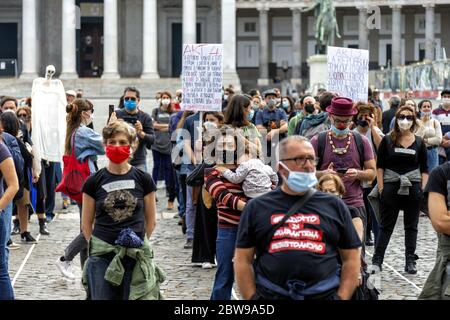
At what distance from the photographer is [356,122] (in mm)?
13055

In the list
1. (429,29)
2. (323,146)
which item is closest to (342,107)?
(323,146)

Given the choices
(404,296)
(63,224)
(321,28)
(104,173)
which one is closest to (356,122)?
(404,296)

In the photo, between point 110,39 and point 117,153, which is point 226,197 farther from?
point 110,39

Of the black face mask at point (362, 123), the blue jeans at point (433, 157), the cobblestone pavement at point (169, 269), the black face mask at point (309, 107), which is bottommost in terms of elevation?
the cobblestone pavement at point (169, 269)

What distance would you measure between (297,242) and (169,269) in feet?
19.4

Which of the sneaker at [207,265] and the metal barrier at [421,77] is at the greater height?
the metal barrier at [421,77]

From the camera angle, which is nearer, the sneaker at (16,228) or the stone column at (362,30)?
the sneaker at (16,228)

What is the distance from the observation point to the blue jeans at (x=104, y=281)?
23.5 feet

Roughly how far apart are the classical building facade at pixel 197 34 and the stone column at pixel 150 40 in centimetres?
5

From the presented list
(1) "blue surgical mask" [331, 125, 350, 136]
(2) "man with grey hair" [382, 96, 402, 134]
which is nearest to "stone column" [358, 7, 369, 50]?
(2) "man with grey hair" [382, 96, 402, 134]

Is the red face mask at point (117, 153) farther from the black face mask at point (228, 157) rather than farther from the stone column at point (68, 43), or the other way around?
the stone column at point (68, 43)

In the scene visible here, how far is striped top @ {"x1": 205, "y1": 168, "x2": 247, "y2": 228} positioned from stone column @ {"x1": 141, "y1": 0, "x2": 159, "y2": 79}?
41.2 metres

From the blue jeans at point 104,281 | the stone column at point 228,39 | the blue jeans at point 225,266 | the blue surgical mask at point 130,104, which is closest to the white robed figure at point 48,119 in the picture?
the blue surgical mask at point 130,104

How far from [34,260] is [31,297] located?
234cm
